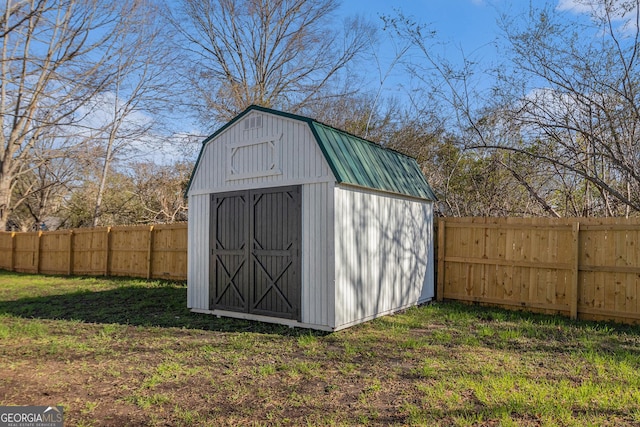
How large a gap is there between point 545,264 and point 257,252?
476cm

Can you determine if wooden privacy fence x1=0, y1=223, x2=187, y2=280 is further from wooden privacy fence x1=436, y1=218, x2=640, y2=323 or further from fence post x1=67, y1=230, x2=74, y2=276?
wooden privacy fence x1=436, y1=218, x2=640, y2=323

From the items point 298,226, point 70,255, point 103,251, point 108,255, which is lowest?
point 70,255

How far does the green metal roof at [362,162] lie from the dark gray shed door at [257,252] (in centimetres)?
77

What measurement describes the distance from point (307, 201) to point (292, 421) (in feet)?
11.1

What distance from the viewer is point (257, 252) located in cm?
650

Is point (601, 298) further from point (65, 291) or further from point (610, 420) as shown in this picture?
point (65, 291)

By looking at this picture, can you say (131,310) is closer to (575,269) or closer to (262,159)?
(262,159)

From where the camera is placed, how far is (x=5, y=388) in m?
3.73

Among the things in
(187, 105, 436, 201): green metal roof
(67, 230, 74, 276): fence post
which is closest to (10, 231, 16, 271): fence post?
(67, 230, 74, 276): fence post

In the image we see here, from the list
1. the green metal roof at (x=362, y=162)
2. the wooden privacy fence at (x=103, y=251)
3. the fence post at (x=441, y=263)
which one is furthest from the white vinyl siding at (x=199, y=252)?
the fence post at (x=441, y=263)

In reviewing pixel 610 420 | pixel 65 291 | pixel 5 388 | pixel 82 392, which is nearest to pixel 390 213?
pixel 610 420

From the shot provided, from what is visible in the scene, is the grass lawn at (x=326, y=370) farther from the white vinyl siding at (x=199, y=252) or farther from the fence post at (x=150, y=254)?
the fence post at (x=150, y=254)

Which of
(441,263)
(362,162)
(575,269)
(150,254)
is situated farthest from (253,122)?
(150,254)

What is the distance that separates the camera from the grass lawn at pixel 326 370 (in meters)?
3.22
